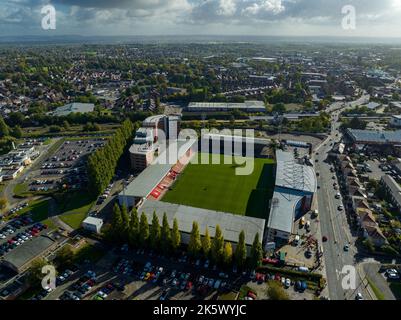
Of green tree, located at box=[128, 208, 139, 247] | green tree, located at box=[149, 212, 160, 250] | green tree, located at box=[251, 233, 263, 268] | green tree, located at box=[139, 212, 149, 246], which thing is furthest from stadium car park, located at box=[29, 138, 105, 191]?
green tree, located at box=[251, 233, 263, 268]

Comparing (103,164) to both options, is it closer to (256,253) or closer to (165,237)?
(165,237)

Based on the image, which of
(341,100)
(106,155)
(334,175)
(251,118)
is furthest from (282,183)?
(341,100)

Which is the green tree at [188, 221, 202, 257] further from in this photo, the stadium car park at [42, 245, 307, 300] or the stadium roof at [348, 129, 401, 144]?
the stadium roof at [348, 129, 401, 144]

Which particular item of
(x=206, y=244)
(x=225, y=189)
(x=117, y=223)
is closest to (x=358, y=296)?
(x=206, y=244)

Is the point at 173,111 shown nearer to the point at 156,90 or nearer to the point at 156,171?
the point at 156,90

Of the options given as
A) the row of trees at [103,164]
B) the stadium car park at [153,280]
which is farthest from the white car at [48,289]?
the row of trees at [103,164]

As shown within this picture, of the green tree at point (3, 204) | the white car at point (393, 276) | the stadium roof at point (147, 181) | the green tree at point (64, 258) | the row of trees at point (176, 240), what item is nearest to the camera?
the row of trees at point (176, 240)

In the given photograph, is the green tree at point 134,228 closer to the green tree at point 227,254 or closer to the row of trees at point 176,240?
the row of trees at point 176,240
